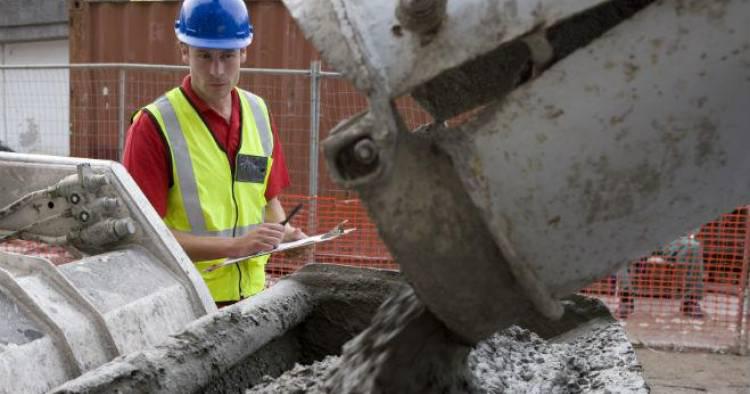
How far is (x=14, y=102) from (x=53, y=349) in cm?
857

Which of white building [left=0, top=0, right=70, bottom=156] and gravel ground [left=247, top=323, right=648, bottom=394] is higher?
white building [left=0, top=0, right=70, bottom=156]

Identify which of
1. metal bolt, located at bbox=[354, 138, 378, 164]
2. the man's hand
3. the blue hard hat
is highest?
the blue hard hat

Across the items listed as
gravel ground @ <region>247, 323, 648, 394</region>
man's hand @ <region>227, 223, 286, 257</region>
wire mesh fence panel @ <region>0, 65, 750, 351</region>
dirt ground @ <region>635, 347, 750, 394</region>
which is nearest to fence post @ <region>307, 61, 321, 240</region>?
wire mesh fence panel @ <region>0, 65, 750, 351</region>

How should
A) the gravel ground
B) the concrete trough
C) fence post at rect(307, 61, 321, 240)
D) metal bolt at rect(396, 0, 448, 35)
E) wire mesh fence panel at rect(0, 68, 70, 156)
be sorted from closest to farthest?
1. metal bolt at rect(396, 0, 448, 35)
2. the concrete trough
3. the gravel ground
4. fence post at rect(307, 61, 321, 240)
5. wire mesh fence panel at rect(0, 68, 70, 156)

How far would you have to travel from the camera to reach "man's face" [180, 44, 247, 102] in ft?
11.2

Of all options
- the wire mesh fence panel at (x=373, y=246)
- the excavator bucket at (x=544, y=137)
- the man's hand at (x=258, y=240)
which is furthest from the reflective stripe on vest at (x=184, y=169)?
the wire mesh fence panel at (x=373, y=246)

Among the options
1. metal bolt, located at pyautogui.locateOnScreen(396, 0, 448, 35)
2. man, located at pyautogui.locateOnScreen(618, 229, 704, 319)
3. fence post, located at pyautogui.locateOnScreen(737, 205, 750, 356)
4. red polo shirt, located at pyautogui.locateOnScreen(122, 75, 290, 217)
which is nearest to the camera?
metal bolt, located at pyautogui.locateOnScreen(396, 0, 448, 35)

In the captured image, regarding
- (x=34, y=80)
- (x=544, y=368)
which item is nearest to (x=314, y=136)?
(x=544, y=368)

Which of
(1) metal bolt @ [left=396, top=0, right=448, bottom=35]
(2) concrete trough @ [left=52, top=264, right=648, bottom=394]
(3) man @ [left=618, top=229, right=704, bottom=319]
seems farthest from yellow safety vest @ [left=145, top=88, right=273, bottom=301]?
(3) man @ [left=618, top=229, right=704, bottom=319]

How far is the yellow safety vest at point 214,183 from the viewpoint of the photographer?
3.38m

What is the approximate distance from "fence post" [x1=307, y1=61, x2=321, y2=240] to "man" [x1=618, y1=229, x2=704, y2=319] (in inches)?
95.1

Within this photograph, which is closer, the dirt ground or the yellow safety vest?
the yellow safety vest

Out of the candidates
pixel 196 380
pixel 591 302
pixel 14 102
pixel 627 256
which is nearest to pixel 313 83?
pixel 14 102

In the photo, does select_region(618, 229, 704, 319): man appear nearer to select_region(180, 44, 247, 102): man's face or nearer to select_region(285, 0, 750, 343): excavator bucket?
select_region(180, 44, 247, 102): man's face
